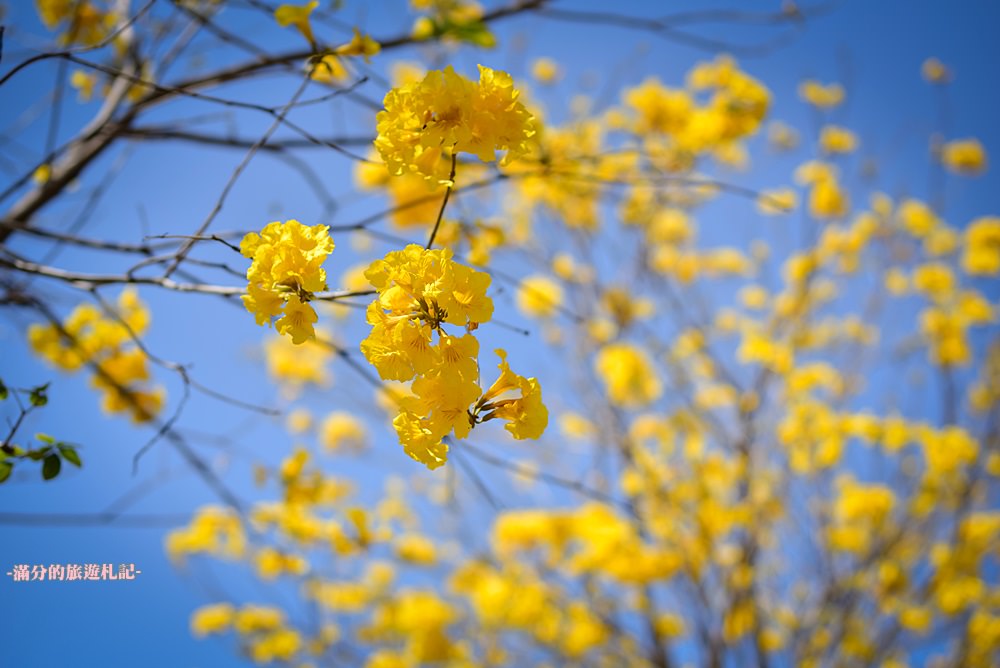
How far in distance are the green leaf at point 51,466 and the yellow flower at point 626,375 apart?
3.00 metres

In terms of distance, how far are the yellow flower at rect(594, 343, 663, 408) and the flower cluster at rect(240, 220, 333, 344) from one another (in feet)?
9.92

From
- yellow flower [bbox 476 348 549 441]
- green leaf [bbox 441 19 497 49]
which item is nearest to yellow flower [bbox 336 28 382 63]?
green leaf [bbox 441 19 497 49]

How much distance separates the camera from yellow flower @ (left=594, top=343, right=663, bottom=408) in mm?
3764

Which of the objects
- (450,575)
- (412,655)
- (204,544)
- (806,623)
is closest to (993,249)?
(806,623)

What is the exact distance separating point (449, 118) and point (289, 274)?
362mm

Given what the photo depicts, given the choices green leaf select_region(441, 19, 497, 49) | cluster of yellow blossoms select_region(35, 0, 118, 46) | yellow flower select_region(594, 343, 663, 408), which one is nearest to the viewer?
green leaf select_region(441, 19, 497, 49)

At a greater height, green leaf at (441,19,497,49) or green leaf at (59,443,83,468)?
green leaf at (441,19,497,49)

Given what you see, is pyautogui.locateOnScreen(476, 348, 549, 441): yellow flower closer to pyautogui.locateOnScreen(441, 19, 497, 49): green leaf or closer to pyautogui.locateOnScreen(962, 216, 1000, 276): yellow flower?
pyautogui.locateOnScreen(441, 19, 497, 49): green leaf

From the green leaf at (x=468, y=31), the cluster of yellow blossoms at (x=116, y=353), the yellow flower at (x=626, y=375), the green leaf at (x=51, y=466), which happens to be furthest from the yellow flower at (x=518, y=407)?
the yellow flower at (x=626, y=375)

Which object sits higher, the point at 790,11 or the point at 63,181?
the point at 63,181

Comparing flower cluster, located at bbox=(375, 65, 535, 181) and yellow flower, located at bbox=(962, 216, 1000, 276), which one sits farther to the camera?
yellow flower, located at bbox=(962, 216, 1000, 276)

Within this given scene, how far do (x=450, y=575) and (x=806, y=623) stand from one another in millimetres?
2810

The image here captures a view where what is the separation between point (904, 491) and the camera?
3.72 metres

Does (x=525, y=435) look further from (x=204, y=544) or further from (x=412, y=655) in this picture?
(x=412, y=655)
